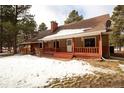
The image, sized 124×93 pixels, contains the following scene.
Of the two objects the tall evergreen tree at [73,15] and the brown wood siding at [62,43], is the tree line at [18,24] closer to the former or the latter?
the tall evergreen tree at [73,15]

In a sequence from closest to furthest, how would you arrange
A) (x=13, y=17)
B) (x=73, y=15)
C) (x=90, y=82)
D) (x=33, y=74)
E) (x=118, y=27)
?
1. (x=90, y=82)
2. (x=33, y=74)
3. (x=118, y=27)
4. (x=13, y=17)
5. (x=73, y=15)

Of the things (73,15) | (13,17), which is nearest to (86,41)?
(13,17)

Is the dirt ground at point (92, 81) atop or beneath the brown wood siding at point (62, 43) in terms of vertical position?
beneath

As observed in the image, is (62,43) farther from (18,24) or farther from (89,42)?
(18,24)

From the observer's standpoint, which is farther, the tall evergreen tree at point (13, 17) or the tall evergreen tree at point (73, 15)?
the tall evergreen tree at point (73, 15)

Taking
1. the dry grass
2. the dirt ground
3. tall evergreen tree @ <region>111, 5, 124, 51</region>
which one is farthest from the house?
the dry grass

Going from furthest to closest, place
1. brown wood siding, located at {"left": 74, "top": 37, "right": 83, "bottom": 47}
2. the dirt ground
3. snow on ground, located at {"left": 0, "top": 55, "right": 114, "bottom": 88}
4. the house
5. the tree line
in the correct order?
the tree line, brown wood siding, located at {"left": 74, "top": 37, "right": 83, "bottom": 47}, the house, snow on ground, located at {"left": 0, "top": 55, "right": 114, "bottom": 88}, the dirt ground

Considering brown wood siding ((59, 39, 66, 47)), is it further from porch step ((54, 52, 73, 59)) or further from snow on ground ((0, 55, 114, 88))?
snow on ground ((0, 55, 114, 88))

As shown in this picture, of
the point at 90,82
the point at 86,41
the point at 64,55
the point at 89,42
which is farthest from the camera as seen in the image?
the point at 64,55

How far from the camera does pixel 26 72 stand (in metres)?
9.30

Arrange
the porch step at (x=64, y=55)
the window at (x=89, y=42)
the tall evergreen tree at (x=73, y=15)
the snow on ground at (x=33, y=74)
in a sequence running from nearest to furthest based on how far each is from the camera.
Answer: the snow on ground at (x=33, y=74), the window at (x=89, y=42), the porch step at (x=64, y=55), the tall evergreen tree at (x=73, y=15)

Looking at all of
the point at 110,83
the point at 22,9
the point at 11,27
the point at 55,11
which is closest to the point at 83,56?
the point at 55,11

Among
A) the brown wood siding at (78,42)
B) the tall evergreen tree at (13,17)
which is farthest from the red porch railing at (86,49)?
the tall evergreen tree at (13,17)
